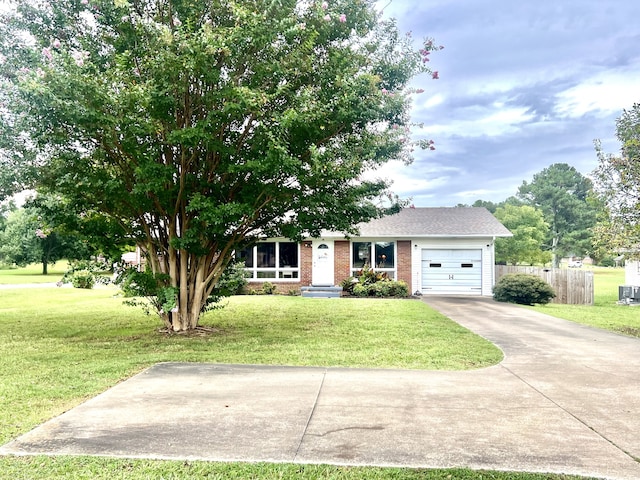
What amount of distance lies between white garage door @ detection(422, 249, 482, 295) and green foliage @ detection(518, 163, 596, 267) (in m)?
31.4

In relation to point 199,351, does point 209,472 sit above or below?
above

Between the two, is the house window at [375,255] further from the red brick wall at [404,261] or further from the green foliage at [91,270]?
the green foliage at [91,270]

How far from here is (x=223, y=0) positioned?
27.4 feet

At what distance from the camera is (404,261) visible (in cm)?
2128

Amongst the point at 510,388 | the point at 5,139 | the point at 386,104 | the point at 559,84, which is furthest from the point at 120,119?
the point at 559,84

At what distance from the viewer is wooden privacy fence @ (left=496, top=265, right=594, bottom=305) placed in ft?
63.4

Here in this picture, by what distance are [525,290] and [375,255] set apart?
657 centimetres

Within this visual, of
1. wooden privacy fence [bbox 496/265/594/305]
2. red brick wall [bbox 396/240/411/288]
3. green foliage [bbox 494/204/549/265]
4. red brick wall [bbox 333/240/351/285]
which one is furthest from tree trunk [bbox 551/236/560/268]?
red brick wall [bbox 333/240/351/285]

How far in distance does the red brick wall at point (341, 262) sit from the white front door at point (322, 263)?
0.18 meters

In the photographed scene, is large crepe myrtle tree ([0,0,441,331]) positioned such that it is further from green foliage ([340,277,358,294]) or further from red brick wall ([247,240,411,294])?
red brick wall ([247,240,411,294])

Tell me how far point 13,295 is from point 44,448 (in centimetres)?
2010

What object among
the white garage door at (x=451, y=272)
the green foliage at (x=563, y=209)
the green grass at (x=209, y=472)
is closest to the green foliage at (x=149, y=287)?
the green grass at (x=209, y=472)

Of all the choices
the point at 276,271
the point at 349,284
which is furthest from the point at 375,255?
the point at 276,271

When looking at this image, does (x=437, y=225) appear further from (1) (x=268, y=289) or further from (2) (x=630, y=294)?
(2) (x=630, y=294)
